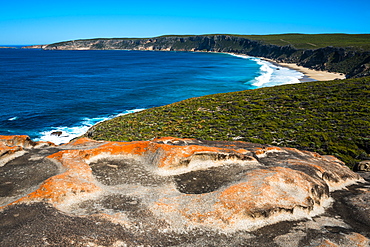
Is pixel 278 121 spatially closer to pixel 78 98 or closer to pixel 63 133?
pixel 63 133

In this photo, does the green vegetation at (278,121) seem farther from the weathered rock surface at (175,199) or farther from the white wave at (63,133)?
the weathered rock surface at (175,199)

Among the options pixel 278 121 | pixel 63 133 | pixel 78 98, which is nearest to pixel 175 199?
pixel 278 121

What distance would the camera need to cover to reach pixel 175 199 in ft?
47.3

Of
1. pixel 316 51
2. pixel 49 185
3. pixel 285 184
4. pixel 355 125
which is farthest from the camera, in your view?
pixel 316 51

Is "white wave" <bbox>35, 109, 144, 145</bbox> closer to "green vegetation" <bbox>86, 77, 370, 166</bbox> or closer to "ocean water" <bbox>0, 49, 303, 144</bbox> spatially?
"ocean water" <bbox>0, 49, 303, 144</bbox>

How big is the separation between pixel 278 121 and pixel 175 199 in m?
29.8

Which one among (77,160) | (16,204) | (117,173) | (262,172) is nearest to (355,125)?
(262,172)

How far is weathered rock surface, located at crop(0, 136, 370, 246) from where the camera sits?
1174 centimetres

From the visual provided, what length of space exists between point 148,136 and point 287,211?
Answer: 2563cm

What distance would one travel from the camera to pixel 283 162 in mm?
20047

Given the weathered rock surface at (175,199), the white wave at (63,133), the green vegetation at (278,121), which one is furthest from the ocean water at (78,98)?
the weathered rock surface at (175,199)

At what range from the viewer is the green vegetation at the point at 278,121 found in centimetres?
3144

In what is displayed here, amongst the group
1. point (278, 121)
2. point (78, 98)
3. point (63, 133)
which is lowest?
point (63, 133)

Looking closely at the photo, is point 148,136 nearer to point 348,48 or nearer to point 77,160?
point 77,160
